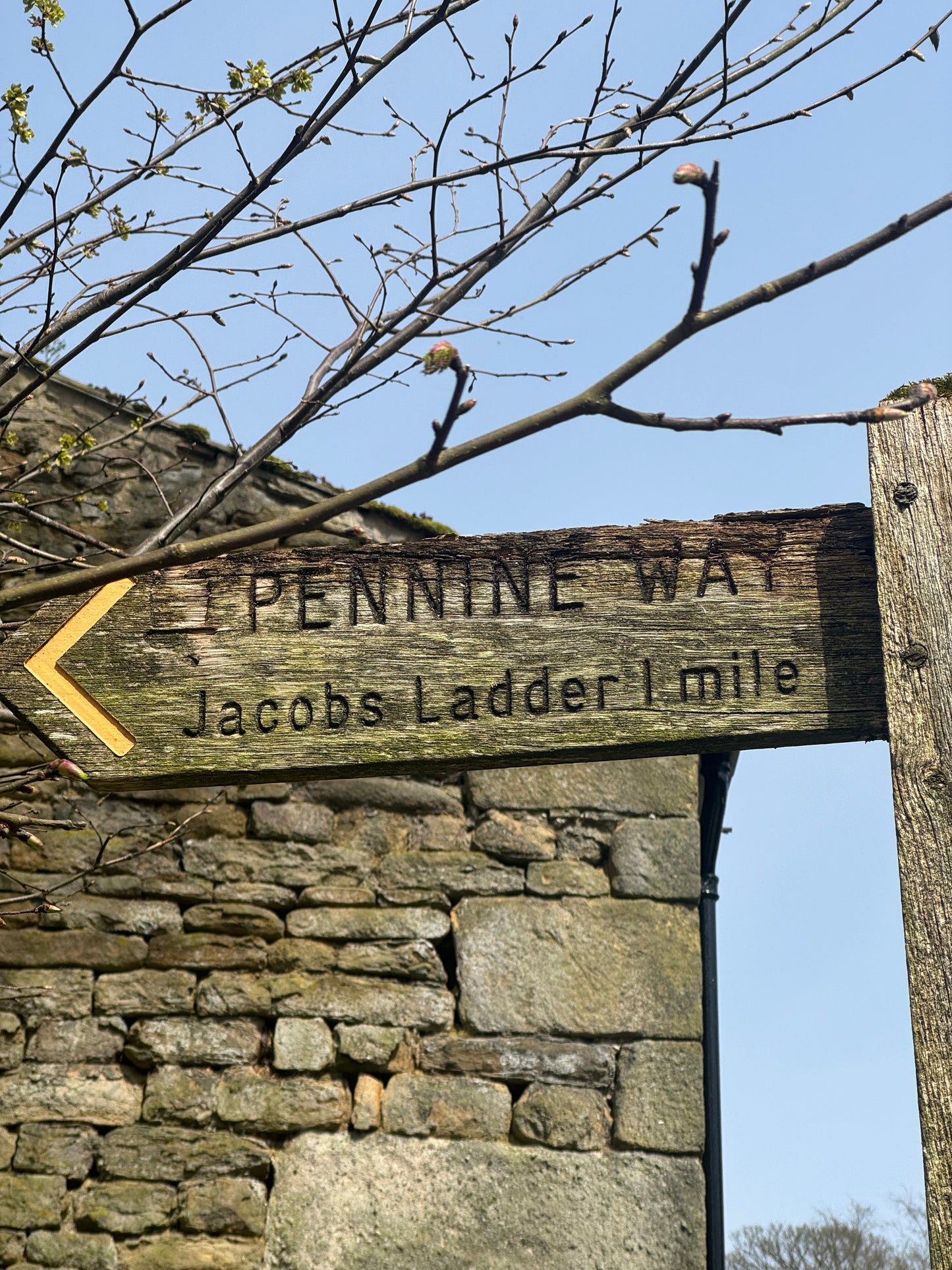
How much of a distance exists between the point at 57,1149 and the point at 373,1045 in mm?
865

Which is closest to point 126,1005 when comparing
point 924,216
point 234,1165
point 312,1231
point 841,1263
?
point 234,1165

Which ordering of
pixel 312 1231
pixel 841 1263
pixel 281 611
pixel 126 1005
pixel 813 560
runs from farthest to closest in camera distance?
1. pixel 841 1263
2. pixel 126 1005
3. pixel 312 1231
4. pixel 281 611
5. pixel 813 560

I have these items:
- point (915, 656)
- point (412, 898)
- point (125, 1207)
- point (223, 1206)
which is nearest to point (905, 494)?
point (915, 656)

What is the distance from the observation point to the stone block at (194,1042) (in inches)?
136

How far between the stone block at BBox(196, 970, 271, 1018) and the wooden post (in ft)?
7.71

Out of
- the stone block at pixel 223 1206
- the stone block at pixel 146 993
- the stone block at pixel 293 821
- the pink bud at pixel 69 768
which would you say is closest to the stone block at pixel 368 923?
the stone block at pixel 293 821

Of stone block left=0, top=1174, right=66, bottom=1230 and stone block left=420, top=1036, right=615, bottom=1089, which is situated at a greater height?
stone block left=420, top=1036, right=615, bottom=1089

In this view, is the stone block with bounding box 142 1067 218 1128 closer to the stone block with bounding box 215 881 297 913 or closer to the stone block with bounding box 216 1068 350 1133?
the stone block with bounding box 216 1068 350 1133

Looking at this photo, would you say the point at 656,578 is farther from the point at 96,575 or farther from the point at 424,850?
the point at 424,850

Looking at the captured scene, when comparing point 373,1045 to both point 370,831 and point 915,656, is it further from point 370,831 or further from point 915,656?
point 915,656

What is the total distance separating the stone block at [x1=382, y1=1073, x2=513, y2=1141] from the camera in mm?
3385

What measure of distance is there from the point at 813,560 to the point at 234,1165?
241 cm

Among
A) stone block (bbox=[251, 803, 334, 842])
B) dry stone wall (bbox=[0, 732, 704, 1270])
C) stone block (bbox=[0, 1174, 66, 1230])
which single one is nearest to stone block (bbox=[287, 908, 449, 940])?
dry stone wall (bbox=[0, 732, 704, 1270])

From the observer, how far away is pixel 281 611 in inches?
77.2
